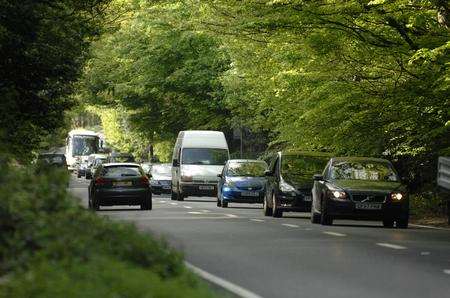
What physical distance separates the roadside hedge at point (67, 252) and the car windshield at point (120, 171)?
984 inches

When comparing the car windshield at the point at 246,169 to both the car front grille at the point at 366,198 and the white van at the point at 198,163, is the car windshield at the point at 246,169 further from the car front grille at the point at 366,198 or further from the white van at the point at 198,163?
the car front grille at the point at 366,198

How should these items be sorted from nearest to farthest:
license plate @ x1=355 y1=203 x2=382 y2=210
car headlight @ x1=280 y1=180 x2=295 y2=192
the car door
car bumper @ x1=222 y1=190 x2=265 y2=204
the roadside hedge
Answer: the roadside hedge → license plate @ x1=355 y1=203 x2=382 y2=210 → car headlight @ x1=280 y1=180 x2=295 y2=192 → the car door → car bumper @ x1=222 y1=190 x2=265 y2=204

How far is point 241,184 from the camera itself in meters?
37.9

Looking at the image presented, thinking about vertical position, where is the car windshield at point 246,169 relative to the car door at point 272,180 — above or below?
above

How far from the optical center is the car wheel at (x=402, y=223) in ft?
83.3

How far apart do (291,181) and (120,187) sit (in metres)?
7.00

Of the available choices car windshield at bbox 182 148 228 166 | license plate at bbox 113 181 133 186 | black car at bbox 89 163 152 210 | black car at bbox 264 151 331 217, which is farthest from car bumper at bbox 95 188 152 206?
car windshield at bbox 182 148 228 166

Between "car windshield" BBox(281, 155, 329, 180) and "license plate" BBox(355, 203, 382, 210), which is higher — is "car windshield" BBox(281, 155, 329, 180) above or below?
above

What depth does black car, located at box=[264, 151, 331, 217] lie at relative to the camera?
97.6 ft

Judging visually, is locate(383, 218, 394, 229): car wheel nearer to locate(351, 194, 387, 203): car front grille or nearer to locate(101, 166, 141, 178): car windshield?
locate(351, 194, 387, 203): car front grille

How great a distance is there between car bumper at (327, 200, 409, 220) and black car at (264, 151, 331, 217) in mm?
4539

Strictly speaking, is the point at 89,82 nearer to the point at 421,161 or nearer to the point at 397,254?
the point at 421,161

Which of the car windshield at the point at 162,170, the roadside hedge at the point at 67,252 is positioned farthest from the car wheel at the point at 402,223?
the car windshield at the point at 162,170

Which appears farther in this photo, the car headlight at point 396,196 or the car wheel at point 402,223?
the car wheel at point 402,223
